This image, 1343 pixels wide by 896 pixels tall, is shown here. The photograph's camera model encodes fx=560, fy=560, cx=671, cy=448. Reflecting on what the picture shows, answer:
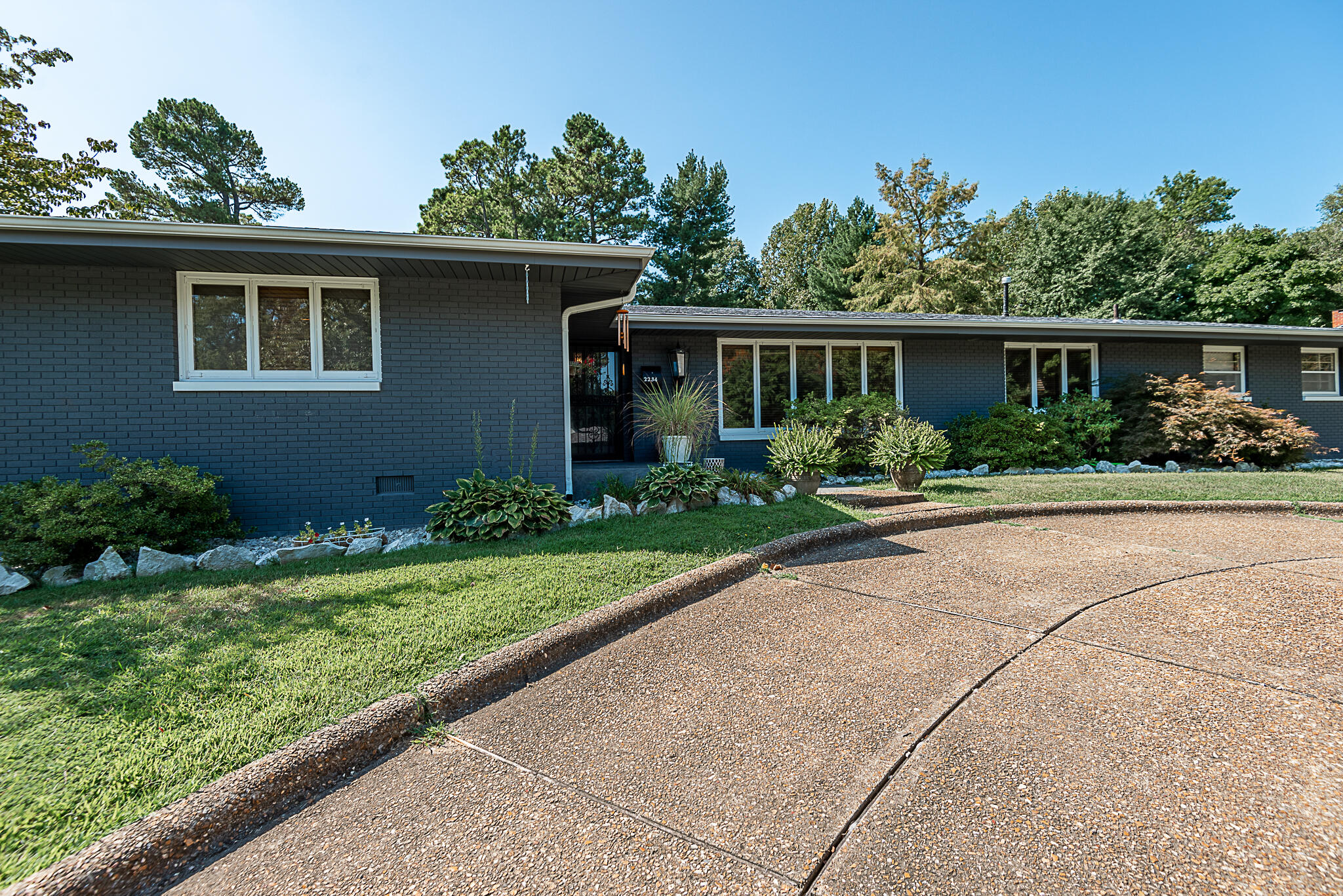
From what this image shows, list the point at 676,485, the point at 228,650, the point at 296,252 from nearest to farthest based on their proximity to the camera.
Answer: the point at 228,650 < the point at 296,252 < the point at 676,485

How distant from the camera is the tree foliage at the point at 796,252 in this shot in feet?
98.1

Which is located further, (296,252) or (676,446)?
(676,446)

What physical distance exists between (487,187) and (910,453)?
22597 mm

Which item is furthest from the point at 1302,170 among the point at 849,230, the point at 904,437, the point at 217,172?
the point at 217,172

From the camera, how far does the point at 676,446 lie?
287 inches

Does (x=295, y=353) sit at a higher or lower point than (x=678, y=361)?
lower

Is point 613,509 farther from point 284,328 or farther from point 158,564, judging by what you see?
point 284,328

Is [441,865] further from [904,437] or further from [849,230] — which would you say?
[849,230]

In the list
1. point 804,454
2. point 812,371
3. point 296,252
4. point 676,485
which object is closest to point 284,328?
point 296,252

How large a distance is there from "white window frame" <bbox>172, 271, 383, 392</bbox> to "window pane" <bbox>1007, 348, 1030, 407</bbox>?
11.2 meters

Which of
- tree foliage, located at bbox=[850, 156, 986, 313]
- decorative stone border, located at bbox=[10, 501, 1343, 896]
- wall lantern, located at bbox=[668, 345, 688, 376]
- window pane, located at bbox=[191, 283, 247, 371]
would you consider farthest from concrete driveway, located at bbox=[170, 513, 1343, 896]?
tree foliage, located at bbox=[850, 156, 986, 313]

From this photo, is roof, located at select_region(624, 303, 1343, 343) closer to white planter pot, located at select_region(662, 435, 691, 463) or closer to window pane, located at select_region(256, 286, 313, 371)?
white planter pot, located at select_region(662, 435, 691, 463)

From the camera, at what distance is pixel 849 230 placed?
2550 centimetres

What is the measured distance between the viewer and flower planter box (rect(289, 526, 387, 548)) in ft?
16.4
